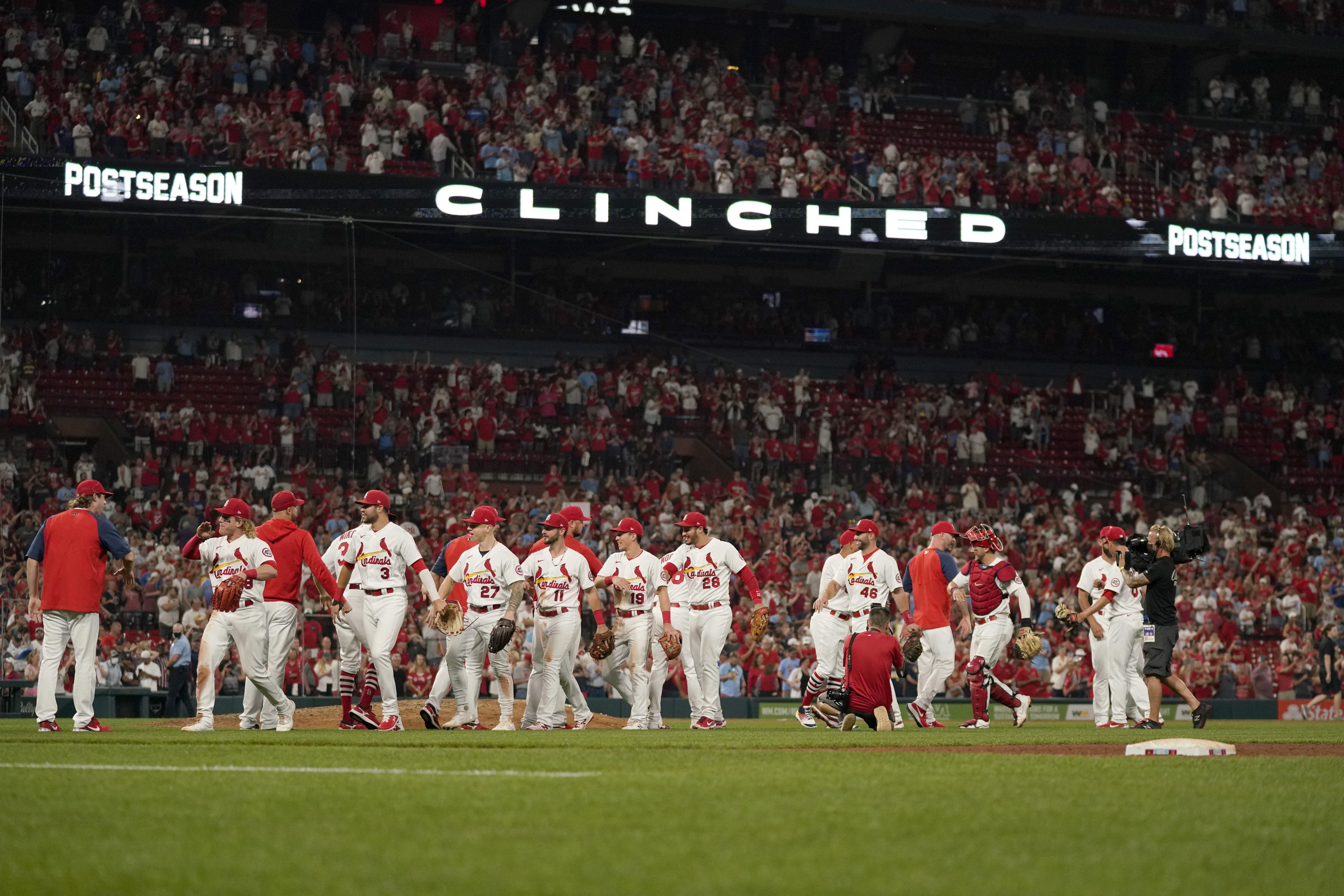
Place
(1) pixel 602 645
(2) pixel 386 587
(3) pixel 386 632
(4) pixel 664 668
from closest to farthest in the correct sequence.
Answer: (3) pixel 386 632
(2) pixel 386 587
(1) pixel 602 645
(4) pixel 664 668

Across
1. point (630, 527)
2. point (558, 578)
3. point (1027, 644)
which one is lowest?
point (1027, 644)

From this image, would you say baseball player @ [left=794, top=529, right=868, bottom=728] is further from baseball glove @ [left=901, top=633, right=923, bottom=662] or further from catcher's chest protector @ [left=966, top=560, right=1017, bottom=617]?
catcher's chest protector @ [left=966, top=560, right=1017, bottom=617]

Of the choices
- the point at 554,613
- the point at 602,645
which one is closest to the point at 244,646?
the point at 554,613

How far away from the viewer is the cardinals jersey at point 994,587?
1614 centimetres

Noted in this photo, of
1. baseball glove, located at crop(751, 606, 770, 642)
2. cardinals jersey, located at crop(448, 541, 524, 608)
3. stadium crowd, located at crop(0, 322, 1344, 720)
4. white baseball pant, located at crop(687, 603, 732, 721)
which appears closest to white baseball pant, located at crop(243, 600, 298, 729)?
cardinals jersey, located at crop(448, 541, 524, 608)

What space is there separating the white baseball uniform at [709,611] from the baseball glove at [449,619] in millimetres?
2448

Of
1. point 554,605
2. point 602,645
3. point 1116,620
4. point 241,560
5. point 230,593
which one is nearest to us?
point 230,593

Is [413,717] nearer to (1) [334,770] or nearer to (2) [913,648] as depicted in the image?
(2) [913,648]

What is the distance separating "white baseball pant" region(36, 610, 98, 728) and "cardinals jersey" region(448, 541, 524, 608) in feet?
10.7

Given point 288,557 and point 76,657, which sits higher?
point 288,557

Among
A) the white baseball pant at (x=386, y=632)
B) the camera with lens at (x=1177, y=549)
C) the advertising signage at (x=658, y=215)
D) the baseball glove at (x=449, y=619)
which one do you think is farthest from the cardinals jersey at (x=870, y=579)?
the advertising signage at (x=658, y=215)

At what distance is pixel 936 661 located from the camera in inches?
645

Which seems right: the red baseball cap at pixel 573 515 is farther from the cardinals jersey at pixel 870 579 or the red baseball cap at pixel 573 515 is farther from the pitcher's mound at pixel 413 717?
the cardinals jersey at pixel 870 579

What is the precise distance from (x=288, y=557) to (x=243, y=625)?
851 millimetres
